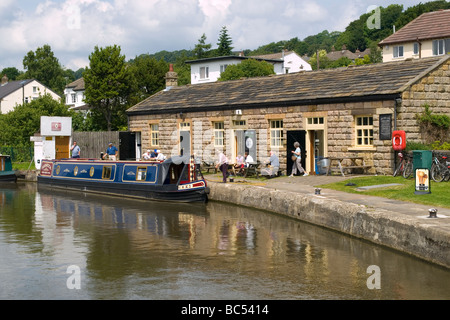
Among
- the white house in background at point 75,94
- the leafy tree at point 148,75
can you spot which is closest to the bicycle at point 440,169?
the leafy tree at point 148,75

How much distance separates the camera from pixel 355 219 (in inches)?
560

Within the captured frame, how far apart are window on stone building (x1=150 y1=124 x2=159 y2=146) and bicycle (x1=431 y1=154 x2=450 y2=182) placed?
16.2 metres

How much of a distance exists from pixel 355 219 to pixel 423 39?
40530mm

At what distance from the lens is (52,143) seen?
33375 mm

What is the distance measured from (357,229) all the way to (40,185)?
19942 millimetres

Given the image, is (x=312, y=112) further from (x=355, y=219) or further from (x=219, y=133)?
(x=355, y=219)

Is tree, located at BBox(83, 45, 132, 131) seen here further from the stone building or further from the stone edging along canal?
the stone edging along canal

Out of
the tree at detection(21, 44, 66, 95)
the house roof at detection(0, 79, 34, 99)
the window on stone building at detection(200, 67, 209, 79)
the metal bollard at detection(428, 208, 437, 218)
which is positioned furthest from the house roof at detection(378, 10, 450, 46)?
the tree at detection(21, 44, 66, 95)

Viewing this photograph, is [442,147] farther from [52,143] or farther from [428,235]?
[52,143]

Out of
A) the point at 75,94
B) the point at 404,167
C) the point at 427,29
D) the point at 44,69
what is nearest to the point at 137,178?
the point at 404,167

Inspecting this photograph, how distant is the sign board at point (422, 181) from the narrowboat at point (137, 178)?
25.6 ft

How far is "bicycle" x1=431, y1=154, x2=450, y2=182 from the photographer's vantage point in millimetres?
18578

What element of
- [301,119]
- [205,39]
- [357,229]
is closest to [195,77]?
[205,39]

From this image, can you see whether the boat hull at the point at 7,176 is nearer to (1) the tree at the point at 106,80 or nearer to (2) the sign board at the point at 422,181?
(1) the tree at the point at 106,80
